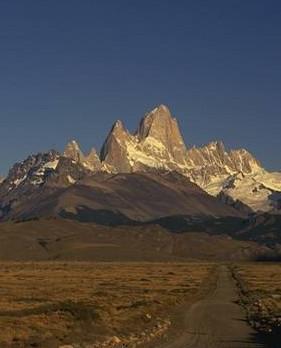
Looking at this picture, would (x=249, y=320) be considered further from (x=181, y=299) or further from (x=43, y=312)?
(x=181, y=299)

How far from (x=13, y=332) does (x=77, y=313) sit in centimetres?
1043

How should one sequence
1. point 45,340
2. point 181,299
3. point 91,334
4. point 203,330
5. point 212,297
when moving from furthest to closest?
1. point 212,297
2. point 181,299
3. point 203,330
4. point 91,334
5. point 45,340

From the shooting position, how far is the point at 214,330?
5184cm

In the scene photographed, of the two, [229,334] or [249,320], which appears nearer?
[229,334]

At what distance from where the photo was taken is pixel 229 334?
49094mm

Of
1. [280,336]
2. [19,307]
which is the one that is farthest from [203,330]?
[19,307]

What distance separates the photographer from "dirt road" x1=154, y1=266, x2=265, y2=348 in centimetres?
4366

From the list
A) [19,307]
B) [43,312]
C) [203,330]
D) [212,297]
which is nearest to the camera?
[203,330]

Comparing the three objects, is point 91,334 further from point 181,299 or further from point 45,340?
point 181,299

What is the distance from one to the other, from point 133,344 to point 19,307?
2473 centimetres

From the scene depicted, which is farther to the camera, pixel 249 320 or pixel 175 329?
pixel 249 320

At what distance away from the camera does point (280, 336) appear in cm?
4794

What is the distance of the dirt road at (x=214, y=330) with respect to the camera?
143 ft

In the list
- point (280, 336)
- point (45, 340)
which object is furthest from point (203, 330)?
point (45, 340)
